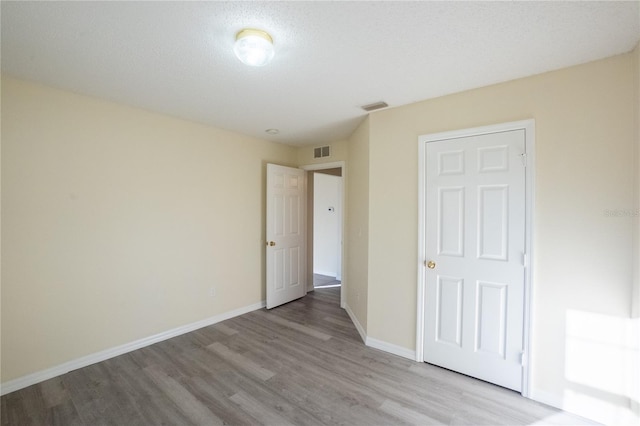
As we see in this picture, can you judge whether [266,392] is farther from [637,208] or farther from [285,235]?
[637,208]

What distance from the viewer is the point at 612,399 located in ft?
5.90

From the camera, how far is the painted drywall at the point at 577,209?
5.87 ft

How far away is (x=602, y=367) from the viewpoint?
1.83 metres

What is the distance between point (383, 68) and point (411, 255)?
1.66 metres

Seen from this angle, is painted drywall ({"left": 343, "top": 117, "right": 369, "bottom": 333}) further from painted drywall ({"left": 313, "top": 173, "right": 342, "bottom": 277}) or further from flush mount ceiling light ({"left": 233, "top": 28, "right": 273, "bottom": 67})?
painted drywall ({"left": 313, "top": 173, "right": 342, "bottom": 277})

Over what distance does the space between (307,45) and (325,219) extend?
478 centimetres

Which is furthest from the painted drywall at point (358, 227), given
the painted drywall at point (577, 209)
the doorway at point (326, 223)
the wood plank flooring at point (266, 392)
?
the doorway at point (326, 223)

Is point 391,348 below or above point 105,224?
below

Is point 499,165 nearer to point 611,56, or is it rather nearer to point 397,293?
point 611,56

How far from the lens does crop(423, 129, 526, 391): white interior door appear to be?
213 centimetres

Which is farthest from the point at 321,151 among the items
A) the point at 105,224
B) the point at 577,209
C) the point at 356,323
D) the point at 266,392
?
the point at 266,392

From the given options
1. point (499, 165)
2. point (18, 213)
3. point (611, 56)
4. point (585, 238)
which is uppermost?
point (611, 56)

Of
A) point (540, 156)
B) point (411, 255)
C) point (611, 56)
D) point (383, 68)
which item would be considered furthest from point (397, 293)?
point (611, 56)

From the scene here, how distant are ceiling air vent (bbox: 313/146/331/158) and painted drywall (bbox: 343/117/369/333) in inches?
16.9
